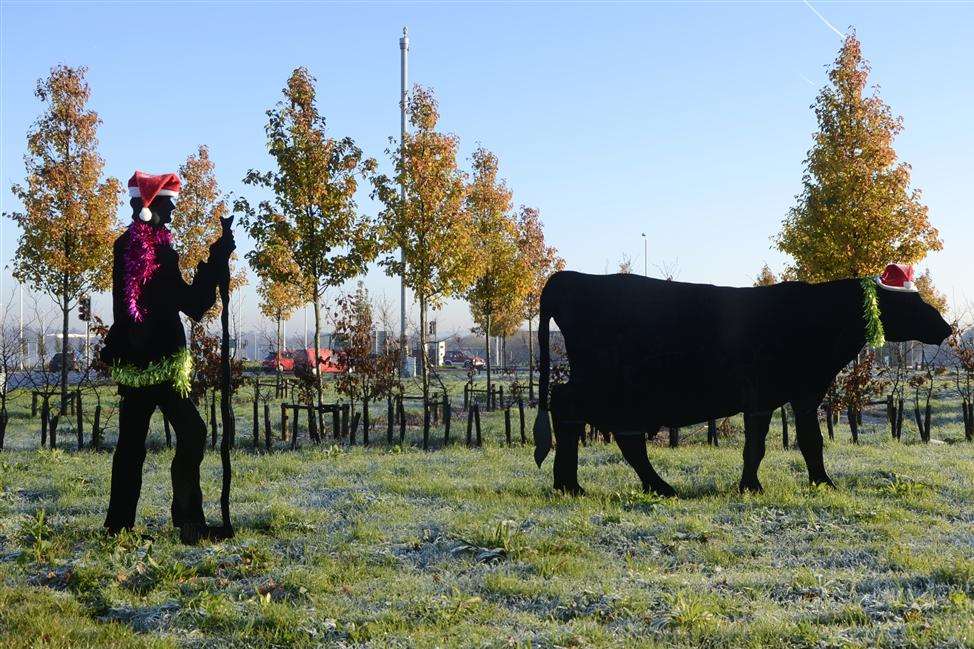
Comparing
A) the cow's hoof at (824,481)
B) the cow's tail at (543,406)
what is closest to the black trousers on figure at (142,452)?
the cow's tail at (543,406)

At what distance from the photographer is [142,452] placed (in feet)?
23.6

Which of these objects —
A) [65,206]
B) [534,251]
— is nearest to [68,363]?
[65,206]

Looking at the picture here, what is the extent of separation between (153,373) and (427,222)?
12.8m

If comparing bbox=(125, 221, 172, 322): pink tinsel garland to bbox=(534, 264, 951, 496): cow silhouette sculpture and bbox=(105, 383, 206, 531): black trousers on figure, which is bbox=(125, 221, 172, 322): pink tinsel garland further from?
bbox=(534, 264, 951, 496): cow silhouette sculpture

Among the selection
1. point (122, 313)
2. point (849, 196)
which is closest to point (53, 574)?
point (122, 313)

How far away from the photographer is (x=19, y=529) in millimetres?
7324

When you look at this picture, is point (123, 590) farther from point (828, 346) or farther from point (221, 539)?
point (828, 346)

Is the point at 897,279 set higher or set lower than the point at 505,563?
higher

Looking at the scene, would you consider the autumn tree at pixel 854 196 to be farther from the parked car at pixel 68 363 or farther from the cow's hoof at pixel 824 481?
the parked car at pixel 68 363

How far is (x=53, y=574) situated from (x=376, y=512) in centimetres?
270

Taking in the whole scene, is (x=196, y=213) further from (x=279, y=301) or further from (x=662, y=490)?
(x=662, y=490)

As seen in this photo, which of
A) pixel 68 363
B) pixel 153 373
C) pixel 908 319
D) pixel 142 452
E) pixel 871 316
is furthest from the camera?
pixel 68 363

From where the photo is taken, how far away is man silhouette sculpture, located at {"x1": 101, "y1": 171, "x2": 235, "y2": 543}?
6930 mm

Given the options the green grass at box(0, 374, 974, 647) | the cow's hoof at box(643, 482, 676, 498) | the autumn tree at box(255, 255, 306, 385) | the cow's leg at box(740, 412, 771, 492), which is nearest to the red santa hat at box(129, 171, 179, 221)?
the green grass at box(0, 374, 974, 647)
